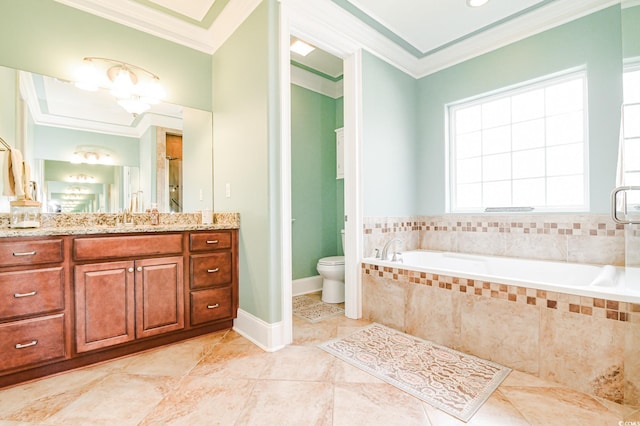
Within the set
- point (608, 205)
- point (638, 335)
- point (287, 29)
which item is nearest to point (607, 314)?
point (638, 335)

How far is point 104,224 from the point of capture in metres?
2.21

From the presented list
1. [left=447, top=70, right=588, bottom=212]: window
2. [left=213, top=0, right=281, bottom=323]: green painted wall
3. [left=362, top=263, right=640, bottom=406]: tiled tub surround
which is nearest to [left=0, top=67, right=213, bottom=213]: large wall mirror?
[left=213, top=0, right=281, bottom=323]: green painted wall

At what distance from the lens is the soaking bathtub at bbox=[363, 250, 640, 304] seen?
1442mm

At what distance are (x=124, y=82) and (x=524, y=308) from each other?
3225mm

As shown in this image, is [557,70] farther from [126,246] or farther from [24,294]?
[24,294]

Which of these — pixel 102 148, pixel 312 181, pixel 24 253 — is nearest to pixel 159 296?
pixel 24 253

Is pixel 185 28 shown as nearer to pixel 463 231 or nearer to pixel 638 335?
pixel 463 231

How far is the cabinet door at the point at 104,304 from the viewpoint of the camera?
67.3 inches

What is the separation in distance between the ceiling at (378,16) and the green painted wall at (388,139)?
0.29 meters

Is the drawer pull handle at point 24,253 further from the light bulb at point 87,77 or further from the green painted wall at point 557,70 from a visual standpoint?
the green painted wall at point 557,70

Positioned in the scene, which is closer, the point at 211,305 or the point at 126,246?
the point at 126,246

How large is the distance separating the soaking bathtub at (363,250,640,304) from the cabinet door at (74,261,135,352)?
1802 millimetres

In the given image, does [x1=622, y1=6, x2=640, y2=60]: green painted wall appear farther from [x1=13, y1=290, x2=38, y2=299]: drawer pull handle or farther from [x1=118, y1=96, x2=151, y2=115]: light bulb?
[x1=13, y1=290, x2=38, y2=299]: drawer pull handle

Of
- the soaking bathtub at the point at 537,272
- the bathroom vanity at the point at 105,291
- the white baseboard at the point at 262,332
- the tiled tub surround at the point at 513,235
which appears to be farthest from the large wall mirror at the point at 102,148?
the soaking bathtub at the point at 537,272
